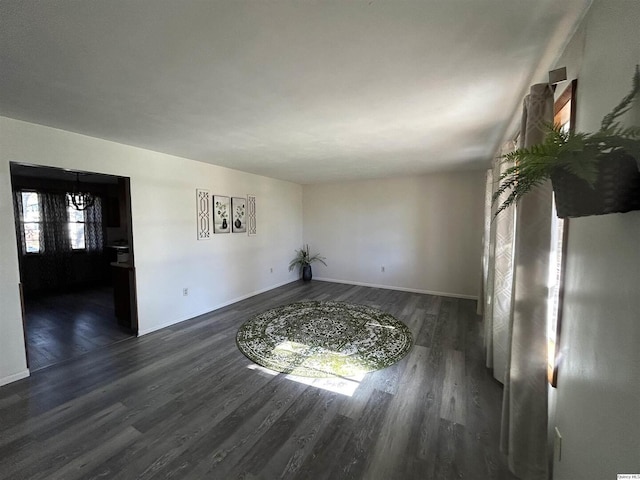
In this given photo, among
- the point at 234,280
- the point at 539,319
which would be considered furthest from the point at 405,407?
the point at 234,280

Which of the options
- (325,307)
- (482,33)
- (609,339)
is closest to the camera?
(609,339)

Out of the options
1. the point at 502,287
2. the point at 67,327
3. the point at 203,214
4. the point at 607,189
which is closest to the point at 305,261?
the point at 203,214

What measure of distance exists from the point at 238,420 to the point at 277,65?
2412 millimetres

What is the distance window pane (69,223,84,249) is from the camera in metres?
5.74

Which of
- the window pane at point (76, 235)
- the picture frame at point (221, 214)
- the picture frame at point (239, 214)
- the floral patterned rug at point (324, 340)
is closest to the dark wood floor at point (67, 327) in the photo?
the window pane at point (76, 235)

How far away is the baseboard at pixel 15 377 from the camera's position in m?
2.33

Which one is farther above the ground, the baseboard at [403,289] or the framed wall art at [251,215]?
the framed wall art at [251,215]

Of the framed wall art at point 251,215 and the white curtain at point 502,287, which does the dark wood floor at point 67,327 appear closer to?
the framed wall art at point 251,215

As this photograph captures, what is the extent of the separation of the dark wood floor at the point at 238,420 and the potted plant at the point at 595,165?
1.65 meters

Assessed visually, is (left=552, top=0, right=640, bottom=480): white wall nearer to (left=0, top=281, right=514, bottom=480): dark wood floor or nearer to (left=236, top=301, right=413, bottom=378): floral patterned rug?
(left=0, top=281, right=514, bottom=480): dark wood floor

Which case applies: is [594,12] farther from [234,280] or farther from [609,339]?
[234,280]

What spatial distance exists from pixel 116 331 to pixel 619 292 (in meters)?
4.64

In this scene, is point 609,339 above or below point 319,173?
below

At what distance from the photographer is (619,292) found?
0.86m
